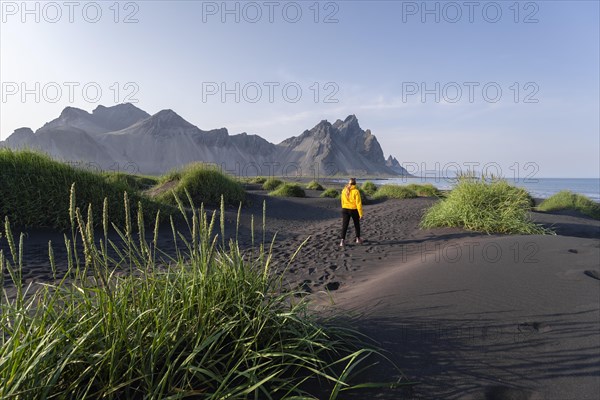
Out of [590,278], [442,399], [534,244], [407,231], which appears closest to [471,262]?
[590,278]

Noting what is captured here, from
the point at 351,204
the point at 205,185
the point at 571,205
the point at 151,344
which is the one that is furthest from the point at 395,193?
the point at 151,344

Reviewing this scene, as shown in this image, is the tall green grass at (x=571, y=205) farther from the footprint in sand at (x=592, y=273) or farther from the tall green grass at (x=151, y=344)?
the tall green grass at (x=151, y=344)

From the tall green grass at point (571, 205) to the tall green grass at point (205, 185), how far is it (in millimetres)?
16255

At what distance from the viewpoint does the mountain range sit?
110 metres

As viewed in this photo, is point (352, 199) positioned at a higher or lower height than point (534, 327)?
higher

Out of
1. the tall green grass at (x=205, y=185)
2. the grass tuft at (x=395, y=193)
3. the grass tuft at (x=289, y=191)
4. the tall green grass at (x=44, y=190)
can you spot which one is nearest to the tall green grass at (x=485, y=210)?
the tall green grass at (x=205, y=185)

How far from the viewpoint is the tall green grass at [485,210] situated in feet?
25.5

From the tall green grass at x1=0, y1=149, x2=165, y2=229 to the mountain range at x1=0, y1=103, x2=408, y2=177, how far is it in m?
89.9

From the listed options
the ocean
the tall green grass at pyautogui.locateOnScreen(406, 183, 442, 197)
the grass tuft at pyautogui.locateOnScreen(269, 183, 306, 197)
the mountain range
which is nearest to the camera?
the ocean

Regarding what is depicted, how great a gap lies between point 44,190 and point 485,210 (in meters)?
11.5

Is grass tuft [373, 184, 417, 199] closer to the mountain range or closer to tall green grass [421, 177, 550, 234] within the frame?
tall green grass [421, 177, 550, 234]

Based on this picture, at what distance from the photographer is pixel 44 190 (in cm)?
779

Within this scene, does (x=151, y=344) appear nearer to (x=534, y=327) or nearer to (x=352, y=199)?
(x=534, y=327)

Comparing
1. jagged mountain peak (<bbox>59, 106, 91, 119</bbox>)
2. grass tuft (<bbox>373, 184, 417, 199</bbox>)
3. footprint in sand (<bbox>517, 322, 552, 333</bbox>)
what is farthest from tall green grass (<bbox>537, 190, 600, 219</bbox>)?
jagged mountain peak (<bbox>59, 106, 91, 119</bbox>)
